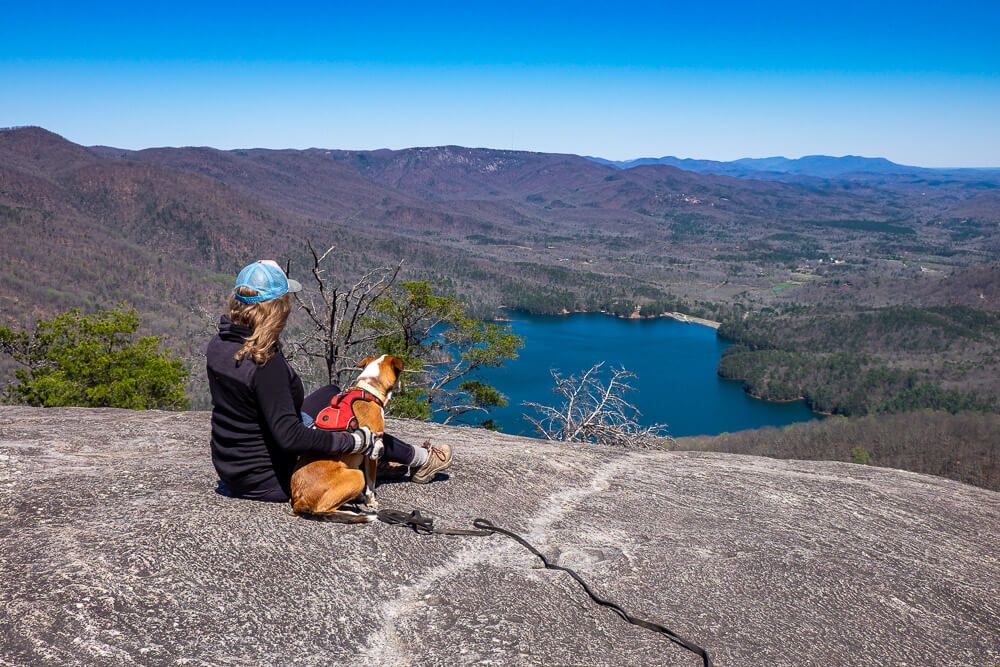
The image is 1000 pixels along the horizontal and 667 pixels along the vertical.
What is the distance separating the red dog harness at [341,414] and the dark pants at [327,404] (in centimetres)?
26

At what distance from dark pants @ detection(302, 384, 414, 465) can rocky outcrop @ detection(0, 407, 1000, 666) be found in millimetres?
355

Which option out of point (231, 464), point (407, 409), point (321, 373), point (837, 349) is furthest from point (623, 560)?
point (837, 349)

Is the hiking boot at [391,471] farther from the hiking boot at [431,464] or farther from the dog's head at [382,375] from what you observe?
the dog's head at [382,375]

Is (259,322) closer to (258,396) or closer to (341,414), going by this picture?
(258,396)

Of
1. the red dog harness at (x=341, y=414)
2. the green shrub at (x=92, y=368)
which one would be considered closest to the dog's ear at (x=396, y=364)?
the red dog harness at (x=341, y=414)

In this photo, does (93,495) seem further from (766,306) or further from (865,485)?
(766,306)

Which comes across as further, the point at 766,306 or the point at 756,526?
the point at 766,306

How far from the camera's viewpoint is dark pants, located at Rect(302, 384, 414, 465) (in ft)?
20.2

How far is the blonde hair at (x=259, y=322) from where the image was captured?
16.4 feet

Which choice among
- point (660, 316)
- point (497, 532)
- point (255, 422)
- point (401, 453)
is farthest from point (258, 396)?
point (660, 316)

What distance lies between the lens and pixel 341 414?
18.9 feet

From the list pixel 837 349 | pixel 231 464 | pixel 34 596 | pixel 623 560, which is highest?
pixel 231 464

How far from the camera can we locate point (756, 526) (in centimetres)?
698

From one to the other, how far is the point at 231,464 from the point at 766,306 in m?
192
